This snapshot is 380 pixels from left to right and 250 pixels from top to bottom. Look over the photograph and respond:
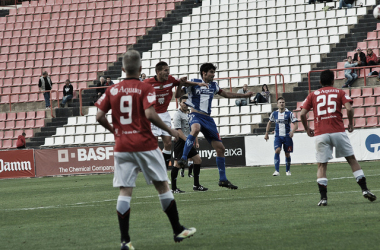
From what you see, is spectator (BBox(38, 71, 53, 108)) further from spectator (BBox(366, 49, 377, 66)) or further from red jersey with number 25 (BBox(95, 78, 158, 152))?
red jersey with number 25 (BBox(95, 78, 158, 152))

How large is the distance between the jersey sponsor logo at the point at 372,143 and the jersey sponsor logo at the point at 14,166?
45.2ft

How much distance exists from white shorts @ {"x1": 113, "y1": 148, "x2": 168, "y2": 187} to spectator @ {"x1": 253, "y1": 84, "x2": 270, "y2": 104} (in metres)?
20.3

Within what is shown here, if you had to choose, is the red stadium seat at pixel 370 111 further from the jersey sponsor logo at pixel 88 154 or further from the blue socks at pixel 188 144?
the blue socks at pixel 188 144

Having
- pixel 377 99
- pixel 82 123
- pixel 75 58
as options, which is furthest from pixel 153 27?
pixel 377 99

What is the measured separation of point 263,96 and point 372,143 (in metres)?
5.98

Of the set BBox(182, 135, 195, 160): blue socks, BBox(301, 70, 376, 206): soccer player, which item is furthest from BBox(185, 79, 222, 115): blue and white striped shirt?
BBox(301, 70, 376, 206): soccer player

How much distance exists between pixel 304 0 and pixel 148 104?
1014 inches

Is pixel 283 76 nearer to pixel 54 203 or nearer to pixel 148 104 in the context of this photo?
pixel 54 203

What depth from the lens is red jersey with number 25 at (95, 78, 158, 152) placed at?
5742 mm

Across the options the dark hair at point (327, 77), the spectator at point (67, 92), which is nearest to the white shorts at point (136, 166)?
the dark hair at point (327, 77)

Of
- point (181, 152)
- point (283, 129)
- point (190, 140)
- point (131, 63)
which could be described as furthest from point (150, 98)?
point (283, 129)

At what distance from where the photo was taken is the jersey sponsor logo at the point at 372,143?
21239mm

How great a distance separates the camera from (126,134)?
19.0 feet

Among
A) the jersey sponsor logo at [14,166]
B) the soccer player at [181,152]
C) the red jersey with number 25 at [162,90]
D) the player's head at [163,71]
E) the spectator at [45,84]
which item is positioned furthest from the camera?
the spectator at [45,84]
